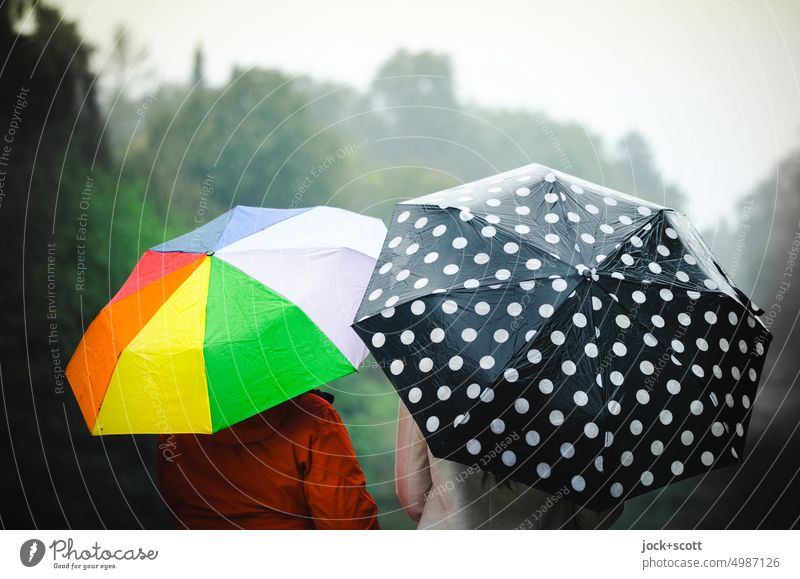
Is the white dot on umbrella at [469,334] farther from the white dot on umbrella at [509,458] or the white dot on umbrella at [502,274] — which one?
the white dot on umbrella at [509,458]

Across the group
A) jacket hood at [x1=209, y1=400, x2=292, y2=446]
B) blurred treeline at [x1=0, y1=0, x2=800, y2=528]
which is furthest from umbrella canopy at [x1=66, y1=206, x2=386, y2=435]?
blurred treeline at [x1=0, y1=0, x2=800, y2=528]

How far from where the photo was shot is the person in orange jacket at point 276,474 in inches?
78.2

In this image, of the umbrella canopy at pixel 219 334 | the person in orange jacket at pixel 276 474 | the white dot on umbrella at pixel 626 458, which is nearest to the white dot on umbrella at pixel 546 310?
the white dot on umbrella at pixel 626 458

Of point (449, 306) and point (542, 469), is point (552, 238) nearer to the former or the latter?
point (449, 306)

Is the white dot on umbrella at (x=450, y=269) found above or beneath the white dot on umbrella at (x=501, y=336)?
above

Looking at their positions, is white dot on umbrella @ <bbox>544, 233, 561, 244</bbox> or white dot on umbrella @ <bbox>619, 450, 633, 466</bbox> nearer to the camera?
white dot on umbrella @ <bbox>619, 450, 633, 466</bbox>

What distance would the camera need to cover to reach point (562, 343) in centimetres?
159

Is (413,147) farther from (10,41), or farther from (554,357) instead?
(554,357)

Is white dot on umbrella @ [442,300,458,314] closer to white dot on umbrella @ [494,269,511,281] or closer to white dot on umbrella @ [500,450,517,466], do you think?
white dot on umbrella @ [494,269,511,281]

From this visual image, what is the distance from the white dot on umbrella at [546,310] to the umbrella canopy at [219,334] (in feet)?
1.68

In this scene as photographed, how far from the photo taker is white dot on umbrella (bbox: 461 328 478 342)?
163cm

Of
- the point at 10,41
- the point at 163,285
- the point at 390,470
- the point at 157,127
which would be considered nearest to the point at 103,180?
the point at 157,127

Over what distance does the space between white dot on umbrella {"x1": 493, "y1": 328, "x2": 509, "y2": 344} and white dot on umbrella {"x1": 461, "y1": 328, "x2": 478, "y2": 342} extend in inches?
1.7

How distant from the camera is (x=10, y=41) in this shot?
10.4ft
